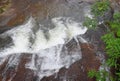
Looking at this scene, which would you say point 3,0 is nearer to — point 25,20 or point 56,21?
point 25,20

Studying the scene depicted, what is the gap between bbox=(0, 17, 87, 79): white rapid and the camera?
5.63m

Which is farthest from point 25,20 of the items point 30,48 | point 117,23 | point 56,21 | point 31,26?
point 117,23

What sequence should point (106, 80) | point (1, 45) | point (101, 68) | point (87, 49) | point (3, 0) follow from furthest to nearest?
point (3, 0) < point (1, 45) < point (87, 49) < point (101, 68) < point (106, 80)

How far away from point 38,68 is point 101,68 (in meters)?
1.39

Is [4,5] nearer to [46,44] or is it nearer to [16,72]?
[46,44]

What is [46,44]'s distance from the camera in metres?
6.30

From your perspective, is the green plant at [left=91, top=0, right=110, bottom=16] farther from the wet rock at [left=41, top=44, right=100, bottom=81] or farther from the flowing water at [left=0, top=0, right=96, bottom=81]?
the wet rock at [left=41, top=44, right=100, bottom=81]

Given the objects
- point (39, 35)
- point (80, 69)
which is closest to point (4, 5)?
point (39, 35)

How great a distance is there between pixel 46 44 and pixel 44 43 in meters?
0.08

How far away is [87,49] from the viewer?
233 inches

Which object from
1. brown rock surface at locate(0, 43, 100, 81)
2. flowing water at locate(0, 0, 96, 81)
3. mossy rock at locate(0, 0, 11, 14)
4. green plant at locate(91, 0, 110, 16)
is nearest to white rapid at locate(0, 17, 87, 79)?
flowing water at locate(0, 0, 96, 81)

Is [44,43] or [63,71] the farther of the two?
[44,43]

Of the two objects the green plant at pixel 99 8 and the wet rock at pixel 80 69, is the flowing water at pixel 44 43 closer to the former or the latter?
the wet rock at pixel 80 69

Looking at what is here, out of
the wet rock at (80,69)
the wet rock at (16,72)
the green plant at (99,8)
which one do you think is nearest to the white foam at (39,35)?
the wet rock at (16,72)
